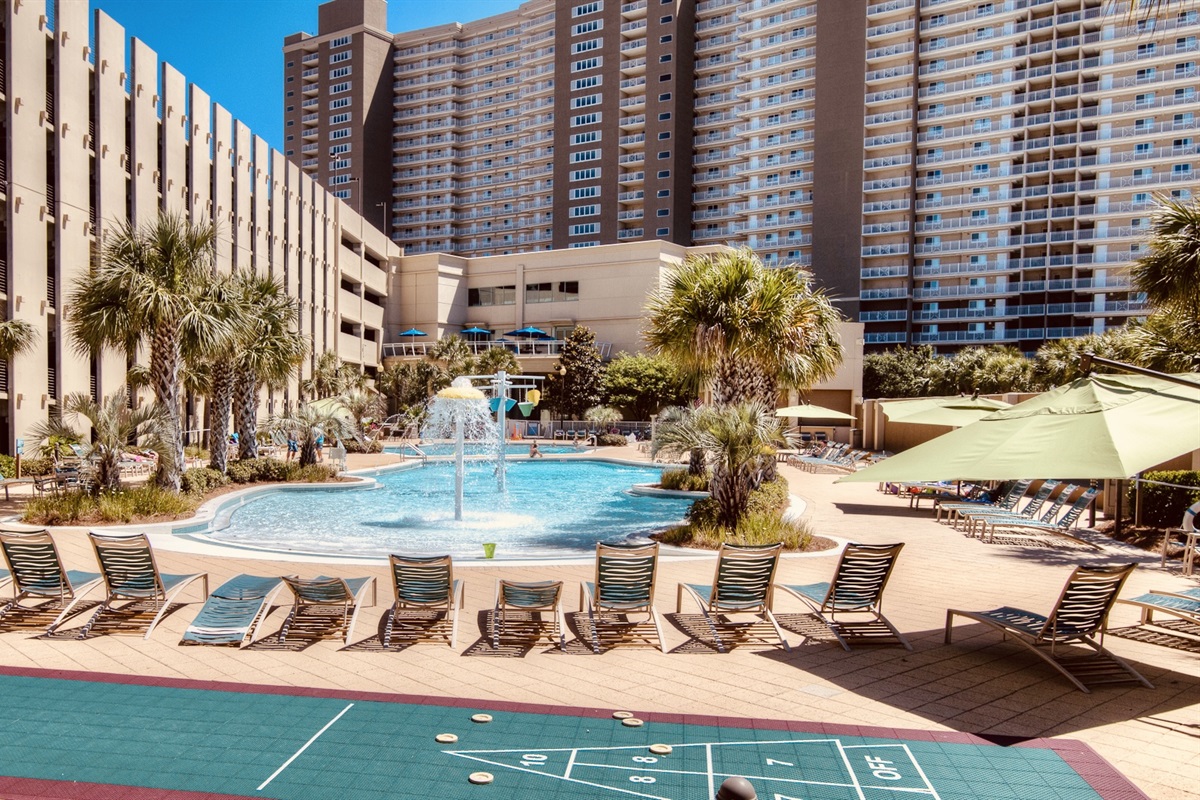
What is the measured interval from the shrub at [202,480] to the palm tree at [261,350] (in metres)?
2.96

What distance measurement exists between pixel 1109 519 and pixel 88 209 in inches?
1159

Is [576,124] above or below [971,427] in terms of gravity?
above

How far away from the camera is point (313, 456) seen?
77.3ft

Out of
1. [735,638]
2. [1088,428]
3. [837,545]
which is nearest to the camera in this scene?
[1088,428]

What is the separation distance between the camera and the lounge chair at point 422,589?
735cm

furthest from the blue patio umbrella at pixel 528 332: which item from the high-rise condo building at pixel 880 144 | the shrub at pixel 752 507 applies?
the shrub at pixel 752 507

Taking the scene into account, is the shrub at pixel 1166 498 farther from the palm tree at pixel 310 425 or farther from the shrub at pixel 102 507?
the palm tree at pixel 310 425

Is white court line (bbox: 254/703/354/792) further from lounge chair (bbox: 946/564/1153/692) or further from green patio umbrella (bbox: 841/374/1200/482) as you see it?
lounge chair (bbox: 946/564/1153/692)

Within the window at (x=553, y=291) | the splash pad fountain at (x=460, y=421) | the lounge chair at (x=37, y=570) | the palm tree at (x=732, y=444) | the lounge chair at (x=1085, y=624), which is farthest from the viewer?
the window at (x=553, y=291)

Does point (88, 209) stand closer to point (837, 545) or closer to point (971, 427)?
point (837, 545)

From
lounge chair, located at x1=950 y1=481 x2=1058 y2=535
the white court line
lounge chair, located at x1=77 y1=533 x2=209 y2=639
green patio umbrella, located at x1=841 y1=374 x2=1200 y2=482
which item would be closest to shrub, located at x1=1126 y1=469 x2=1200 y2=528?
lounge chair, located at x1=950 y1=481 x2=1058 y2=535

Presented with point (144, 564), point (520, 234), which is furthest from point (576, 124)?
point (144, 564)

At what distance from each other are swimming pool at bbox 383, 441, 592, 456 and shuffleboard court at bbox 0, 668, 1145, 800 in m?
26.1

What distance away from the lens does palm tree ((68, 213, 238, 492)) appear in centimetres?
1495
